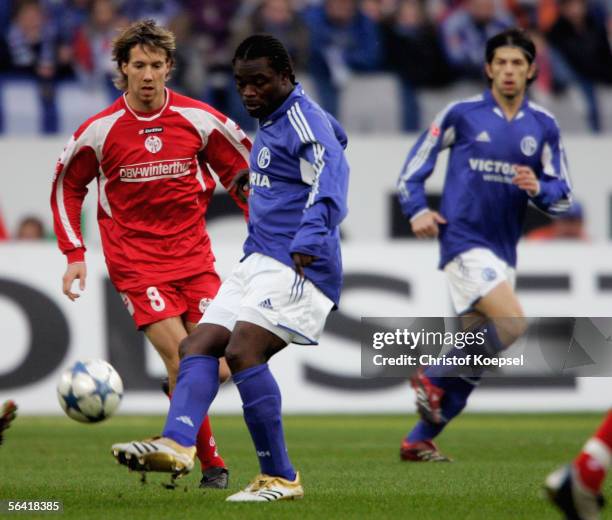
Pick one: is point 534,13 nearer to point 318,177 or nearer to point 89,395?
point 89,395

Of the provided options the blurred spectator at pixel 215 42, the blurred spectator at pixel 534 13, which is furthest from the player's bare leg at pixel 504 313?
the blurred spectator at pixel 534 13

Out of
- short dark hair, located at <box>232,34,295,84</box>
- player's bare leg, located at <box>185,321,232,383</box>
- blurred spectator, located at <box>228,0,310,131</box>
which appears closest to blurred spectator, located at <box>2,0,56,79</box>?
blurred spectator, located at <box>228,0,310,131</box>

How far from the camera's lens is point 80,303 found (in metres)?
13.0

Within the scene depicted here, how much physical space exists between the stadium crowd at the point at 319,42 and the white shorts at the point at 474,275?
23.0 ft

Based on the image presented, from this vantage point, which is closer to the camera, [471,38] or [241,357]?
[241,357]

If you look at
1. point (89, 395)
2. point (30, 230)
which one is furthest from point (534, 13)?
point (89, 395)

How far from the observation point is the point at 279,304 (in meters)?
6.36

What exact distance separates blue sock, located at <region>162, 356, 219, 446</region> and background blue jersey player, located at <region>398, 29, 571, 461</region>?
2.82 metres

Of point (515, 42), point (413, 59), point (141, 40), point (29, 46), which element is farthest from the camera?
point (413, 59)

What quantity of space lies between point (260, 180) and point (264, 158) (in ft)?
0.39

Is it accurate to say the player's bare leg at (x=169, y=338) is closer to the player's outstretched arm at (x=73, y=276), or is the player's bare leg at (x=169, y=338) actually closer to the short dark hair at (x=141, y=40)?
the player's outstretched arm at (x=73, y=276)

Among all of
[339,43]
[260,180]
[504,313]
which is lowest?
[504,313]

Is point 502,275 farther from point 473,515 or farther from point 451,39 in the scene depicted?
point 451,39

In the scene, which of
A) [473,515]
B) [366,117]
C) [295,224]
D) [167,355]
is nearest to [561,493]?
[473,515]
